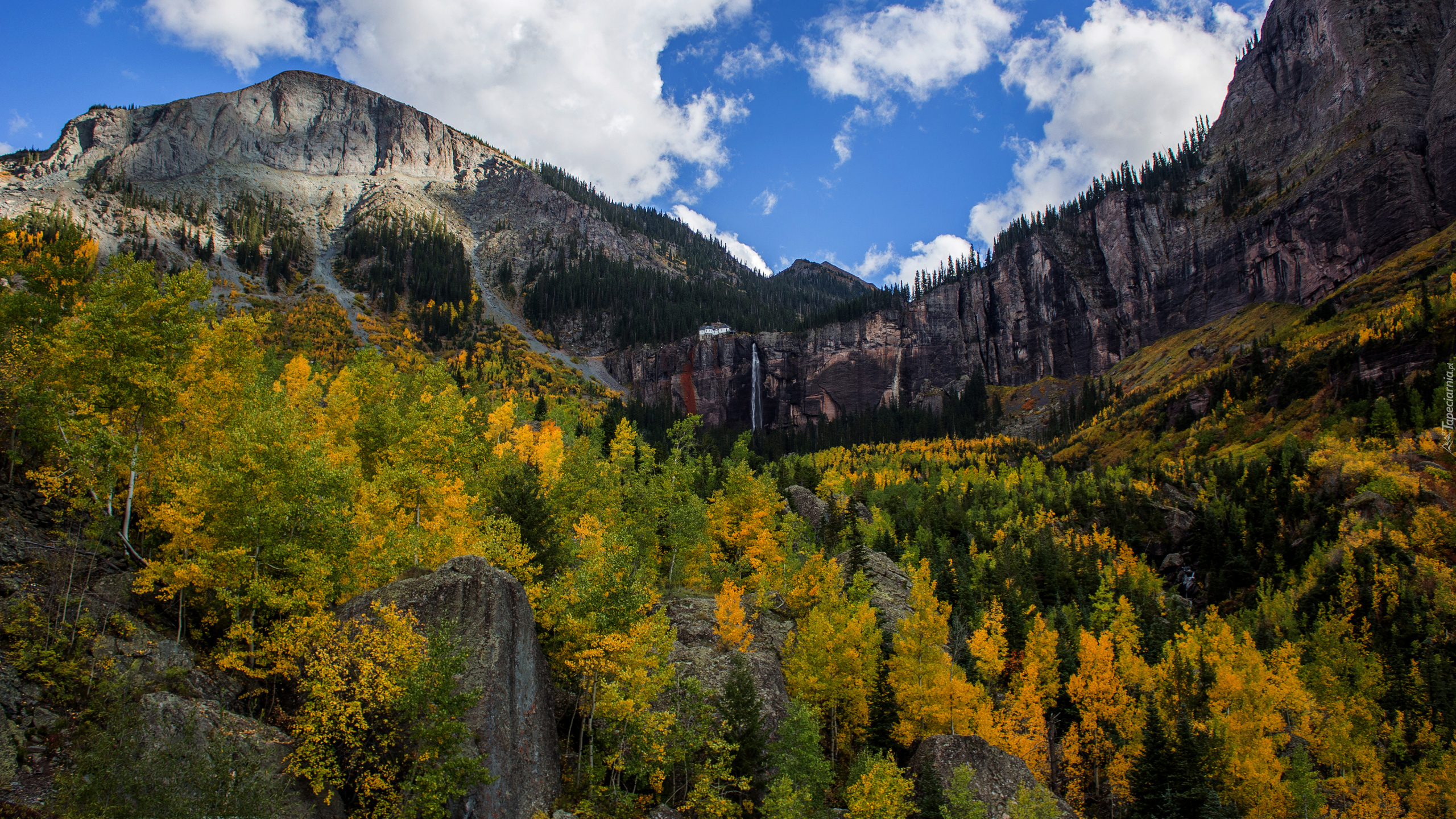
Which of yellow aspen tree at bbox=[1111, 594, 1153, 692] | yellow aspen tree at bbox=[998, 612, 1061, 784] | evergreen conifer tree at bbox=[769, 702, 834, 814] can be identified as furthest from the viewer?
yellow aspen tree at bbox=[1111, 594, 1153, 692]

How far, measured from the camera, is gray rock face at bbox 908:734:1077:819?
109ft

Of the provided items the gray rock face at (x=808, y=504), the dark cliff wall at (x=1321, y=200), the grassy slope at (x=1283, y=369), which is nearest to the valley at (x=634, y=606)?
the gray rock face at (x=808, y=504)

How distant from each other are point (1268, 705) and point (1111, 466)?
94748mm

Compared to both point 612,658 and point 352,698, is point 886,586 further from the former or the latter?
point 352,698

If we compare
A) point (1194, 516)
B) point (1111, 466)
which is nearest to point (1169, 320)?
point (1111, 466)

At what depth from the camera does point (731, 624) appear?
3472 cm

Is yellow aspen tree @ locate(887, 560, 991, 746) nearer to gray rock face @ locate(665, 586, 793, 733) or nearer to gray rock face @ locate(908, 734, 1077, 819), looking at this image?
gray rock face @ locate(908, 734, 1077, 819)

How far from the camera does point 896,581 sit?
195 feet

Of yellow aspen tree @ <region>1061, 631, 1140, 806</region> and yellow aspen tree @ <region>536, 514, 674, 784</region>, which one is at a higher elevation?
yellow aspen tree @ <region>536, 514, 674, 784</region>

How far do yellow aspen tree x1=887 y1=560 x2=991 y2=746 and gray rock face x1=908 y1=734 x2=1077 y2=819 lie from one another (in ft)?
5.09

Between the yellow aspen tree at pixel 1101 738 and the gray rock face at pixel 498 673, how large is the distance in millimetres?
36790

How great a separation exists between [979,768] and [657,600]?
19068 millimetres

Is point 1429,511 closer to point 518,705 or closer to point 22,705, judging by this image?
point 518,705

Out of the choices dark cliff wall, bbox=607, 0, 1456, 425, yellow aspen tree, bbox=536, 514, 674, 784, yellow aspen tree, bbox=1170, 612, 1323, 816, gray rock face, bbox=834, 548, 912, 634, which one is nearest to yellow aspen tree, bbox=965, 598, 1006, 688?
gray rock face, bbox=834, 548, 912, 634
